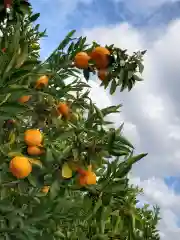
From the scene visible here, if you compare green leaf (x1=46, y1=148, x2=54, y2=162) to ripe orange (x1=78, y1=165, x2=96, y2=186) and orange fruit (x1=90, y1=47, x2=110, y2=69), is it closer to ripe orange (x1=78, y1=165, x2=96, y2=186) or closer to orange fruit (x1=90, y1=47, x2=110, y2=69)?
ripe orange (x1=78, y1=165, x2=96, y2=186)

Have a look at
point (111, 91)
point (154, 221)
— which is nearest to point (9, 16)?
point (111, 91)

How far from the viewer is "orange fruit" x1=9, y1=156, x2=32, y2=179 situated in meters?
2.95

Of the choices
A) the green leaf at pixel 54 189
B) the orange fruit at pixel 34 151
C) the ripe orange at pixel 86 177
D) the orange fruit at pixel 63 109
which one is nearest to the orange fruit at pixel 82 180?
the ripe orange at pixel 86 177

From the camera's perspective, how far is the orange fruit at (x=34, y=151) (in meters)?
3.12

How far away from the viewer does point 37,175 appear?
3145 mm

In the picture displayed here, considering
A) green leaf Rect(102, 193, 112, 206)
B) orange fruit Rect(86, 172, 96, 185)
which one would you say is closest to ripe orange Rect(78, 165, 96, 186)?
orange fruit Rect(86, 172, 96, 185)

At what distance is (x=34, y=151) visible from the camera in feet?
10.3

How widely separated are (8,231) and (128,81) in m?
1.52

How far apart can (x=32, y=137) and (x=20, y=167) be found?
25 centimetres

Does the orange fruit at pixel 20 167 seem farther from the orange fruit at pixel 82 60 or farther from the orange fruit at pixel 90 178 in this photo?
the orange fruit at pixel 82 60

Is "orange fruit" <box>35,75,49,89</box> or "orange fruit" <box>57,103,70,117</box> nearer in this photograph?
"orange fruit" <box>35,75,49,89</box>

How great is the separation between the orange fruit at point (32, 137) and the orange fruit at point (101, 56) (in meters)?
0.91

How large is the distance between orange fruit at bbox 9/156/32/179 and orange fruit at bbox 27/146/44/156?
10cm

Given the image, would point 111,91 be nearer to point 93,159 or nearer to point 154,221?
point 93,159
